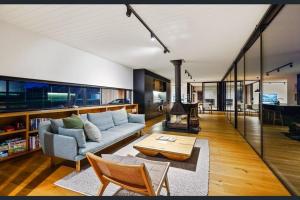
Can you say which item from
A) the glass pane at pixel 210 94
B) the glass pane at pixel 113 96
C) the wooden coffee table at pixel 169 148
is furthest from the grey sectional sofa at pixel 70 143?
the glass pane at pixel 210 94

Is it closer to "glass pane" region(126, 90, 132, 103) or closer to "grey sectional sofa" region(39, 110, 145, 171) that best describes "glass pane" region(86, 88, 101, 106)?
"grey sectional sofa" region(39, 110, 145, 171)

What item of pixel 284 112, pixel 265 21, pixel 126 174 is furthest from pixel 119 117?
pixel 284 112

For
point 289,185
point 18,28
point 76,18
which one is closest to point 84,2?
point 76,18

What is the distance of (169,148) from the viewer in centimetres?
262

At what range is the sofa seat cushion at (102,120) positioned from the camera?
3.45 m

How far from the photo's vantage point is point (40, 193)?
5.95 feet

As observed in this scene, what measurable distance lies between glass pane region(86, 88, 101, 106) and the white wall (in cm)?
32

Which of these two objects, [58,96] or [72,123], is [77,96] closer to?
[58,96]

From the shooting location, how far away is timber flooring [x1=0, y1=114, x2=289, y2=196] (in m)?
1.87

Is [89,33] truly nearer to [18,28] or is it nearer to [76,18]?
[76,18]

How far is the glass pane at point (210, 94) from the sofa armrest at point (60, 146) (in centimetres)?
1120

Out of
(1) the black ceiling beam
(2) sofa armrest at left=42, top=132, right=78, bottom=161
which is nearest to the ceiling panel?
(1) the black ceiling beam

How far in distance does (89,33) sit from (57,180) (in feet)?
9.33

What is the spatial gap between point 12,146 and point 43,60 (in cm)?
191
